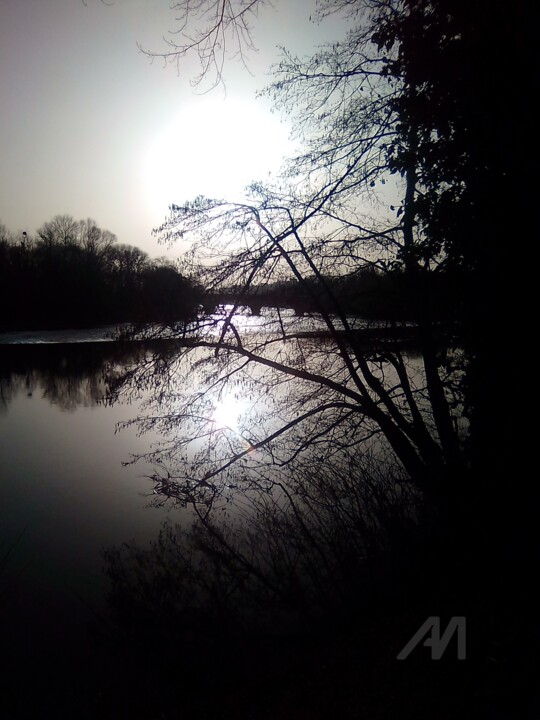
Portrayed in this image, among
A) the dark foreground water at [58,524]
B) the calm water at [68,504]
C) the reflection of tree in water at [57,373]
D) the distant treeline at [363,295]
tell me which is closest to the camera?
the dark foreground water at [58,524]

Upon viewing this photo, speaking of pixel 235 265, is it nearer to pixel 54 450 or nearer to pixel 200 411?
pixel 200 411

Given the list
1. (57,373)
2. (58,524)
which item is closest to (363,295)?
(58,524)

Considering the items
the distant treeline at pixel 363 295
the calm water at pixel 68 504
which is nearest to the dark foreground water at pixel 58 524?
the calm water at pixel 68 504

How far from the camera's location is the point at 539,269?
204 inches

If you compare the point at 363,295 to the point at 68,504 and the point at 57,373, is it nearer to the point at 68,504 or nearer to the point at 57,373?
the point at 68,504

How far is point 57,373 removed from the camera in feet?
86.2

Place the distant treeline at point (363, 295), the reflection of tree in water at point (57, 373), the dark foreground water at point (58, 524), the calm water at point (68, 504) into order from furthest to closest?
the reflection of tree in water at point (57, 373), the distant treeline at point (363, 295), the calm water at point (68, 504), the dark foreground water at point (58, 524)

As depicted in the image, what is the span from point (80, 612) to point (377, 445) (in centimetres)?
716

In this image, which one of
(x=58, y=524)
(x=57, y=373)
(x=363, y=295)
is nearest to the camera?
(x=363, y=295)

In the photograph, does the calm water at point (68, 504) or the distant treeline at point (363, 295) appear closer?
the calm water at point (68, 504)

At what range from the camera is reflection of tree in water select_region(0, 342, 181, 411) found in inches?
836

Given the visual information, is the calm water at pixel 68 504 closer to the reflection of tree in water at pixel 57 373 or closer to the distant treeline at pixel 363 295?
the distant treeline at pixel 363 295

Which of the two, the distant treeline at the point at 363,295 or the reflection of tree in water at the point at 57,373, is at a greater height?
the distant treeline at the point at 363,295

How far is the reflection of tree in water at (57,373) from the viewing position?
21.2m
